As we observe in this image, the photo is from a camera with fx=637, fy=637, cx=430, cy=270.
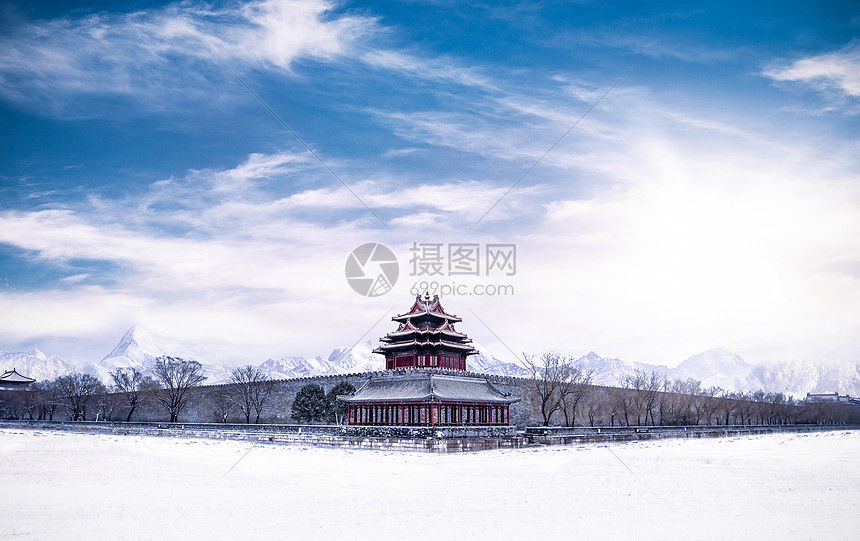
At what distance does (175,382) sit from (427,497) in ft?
201

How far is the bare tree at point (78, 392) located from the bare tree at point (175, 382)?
9.64 meters

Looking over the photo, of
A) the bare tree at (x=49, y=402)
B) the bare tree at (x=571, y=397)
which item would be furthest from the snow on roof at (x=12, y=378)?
the bare tree at (x=571, y=397)

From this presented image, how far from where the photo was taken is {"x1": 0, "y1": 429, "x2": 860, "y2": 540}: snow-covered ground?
1352 centimetres

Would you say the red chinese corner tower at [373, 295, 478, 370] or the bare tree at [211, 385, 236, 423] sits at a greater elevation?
the red chinese corner tower at [373, 295, 478, 370]

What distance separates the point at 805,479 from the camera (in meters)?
22.1

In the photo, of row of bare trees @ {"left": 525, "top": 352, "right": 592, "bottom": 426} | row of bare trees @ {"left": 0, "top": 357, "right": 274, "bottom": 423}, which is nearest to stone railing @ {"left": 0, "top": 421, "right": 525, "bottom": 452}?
row of bare trees @ {"left": 0, "top": 357, "right": 274, "bottom": 423}

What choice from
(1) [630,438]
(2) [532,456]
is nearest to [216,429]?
(2) [532,456]

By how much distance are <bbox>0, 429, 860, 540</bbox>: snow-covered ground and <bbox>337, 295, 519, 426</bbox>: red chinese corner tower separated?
521 inches

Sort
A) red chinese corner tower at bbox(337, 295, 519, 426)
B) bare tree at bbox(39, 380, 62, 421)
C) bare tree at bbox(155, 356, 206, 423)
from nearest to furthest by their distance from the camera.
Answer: red chinese corner tower at bbox(337, 295, 519, 426)
bare tree at bbox(155, 356, 206, 423)
bare tree at bbox(39, 380, 62, 421)

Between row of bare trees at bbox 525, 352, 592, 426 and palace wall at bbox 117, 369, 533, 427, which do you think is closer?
palace wall at bbox 117, 369, 533, 427

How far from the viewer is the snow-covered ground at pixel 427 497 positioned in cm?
1352

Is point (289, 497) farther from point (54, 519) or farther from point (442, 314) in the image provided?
point (442, 314)

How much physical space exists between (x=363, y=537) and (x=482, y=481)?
29.4 ft

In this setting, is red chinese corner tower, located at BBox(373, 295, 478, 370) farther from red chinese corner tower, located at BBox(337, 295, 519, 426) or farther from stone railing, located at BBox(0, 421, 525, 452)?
stone railing, located at BBox(0, 421, 525, 452)
